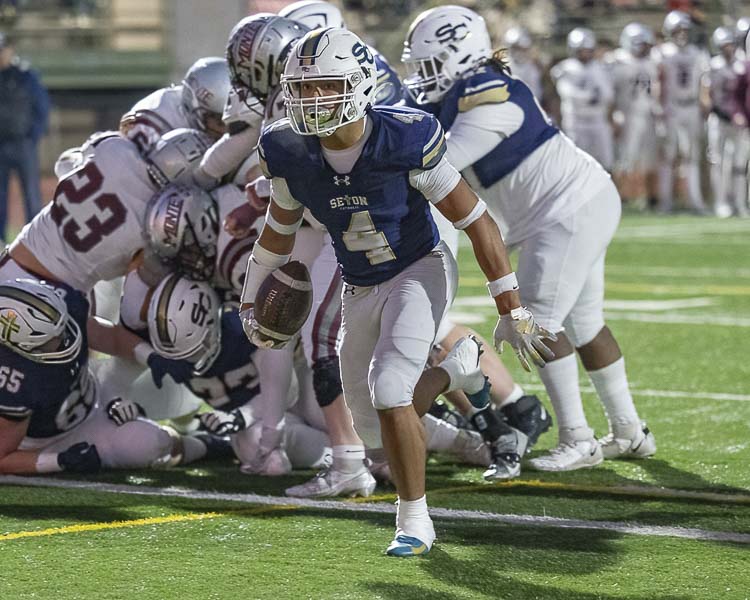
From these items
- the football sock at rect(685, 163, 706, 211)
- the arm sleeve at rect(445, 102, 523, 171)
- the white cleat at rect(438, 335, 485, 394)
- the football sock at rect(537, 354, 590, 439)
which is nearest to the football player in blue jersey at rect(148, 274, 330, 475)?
the football sock at rect(537, 354, 590, 439)

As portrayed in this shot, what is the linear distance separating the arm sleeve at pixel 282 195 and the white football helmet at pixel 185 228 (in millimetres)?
1041

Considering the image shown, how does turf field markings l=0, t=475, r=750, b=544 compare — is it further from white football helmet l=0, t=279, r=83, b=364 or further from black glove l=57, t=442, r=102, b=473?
white football helmet l=0, t=279, r=83, b=364

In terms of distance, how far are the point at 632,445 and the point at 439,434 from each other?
720mm

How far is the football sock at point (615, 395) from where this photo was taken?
561 centimetres

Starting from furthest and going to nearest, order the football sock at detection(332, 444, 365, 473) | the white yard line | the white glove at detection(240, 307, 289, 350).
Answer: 1. the white yard line
2. the football sock at detection(332, 444, 365, 473)
3. the white glove at detection(240, 307, 289, 350)

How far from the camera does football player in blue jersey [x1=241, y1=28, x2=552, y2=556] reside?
4.16m

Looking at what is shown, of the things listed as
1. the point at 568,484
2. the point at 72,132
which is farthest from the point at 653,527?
the point at 72,132

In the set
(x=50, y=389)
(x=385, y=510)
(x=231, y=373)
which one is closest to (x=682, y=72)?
(x=231, y=373)

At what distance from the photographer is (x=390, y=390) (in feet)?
13.5

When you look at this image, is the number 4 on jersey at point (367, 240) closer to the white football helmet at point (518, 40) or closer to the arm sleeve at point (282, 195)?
the arm sleeve at point (282, 195)

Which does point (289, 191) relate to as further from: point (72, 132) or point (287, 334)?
point (72, 132)

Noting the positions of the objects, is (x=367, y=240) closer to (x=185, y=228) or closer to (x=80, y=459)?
(x=185, y=228)

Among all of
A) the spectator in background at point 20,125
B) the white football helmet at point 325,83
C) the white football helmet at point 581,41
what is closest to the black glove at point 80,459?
the white football helmet at point 325,83

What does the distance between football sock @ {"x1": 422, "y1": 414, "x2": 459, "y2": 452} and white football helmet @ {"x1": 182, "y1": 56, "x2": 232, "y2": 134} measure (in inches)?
57.6
